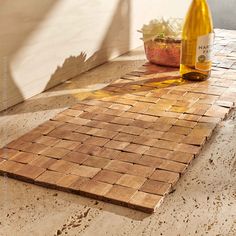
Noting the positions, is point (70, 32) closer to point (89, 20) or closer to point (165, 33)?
point (89, 20)

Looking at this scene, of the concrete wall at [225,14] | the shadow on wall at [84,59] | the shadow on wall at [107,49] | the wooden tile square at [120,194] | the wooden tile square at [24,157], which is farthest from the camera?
the concrete wall at [225,14]

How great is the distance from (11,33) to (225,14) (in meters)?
1.47

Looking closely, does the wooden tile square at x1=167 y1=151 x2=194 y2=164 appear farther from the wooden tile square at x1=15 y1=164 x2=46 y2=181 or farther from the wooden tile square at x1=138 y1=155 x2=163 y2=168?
the wooden tile square at x1=15 y1=164 x2=46 y2=181

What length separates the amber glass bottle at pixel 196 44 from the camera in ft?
3.18

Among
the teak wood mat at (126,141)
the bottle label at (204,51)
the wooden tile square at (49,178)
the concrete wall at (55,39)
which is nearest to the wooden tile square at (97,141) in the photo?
the teak wood mat at (126,141)

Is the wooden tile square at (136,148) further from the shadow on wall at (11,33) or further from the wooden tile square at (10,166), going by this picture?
the shadow on wall at (11,33)

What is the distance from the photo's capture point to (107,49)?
1.18 meters

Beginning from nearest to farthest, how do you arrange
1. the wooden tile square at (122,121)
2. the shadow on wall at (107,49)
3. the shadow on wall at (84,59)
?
the wooden tile square at (122,121), the shadow on wall at (84,59), the shadow on wall at (107,49)

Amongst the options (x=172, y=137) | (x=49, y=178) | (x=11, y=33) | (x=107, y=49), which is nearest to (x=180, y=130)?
(x=172, y=137)

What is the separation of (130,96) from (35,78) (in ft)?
→ 0.68

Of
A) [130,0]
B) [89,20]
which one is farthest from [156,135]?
[130,0]

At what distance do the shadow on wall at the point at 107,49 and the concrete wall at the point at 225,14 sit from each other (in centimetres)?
97

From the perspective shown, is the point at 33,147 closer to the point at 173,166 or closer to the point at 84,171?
the point at 84,171

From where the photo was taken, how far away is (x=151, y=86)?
97 centimetres
